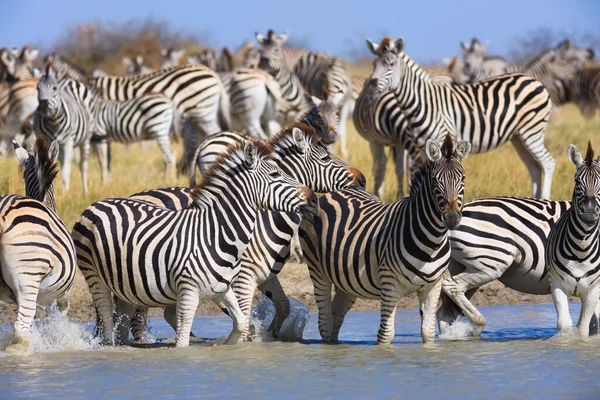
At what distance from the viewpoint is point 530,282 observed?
8688mm

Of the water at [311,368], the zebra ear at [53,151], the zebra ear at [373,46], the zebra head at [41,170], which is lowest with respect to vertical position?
the water at [311,368]

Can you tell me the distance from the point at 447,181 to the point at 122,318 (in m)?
2.77

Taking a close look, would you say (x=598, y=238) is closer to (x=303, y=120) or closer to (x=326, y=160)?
(x=326, y=160)

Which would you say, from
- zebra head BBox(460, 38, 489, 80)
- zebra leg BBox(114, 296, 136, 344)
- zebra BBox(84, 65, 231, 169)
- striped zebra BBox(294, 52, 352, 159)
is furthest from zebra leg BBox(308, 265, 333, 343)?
zebra head BBox(460, 38, 489, 80)

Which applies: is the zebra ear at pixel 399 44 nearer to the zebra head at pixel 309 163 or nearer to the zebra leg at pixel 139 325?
the zebra head at pixel 309 163

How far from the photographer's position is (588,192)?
7.71 meters

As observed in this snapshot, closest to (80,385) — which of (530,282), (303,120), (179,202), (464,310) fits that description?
(179,202)

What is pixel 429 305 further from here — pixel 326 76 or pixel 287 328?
pixel 326 76

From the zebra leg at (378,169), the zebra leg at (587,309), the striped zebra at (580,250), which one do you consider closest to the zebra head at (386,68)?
the zebra leg at (378,169)

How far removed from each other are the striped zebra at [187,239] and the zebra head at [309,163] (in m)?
0.86

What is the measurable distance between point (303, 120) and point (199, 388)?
5.51 m

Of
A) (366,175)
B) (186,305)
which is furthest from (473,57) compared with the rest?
(186,305)

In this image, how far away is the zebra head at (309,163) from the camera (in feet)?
29.7

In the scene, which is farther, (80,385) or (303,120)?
(303,120)
